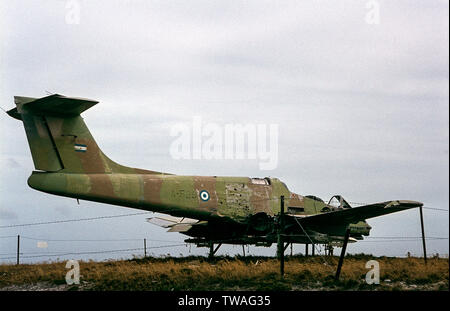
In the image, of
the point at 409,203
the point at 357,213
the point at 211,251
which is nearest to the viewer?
the point at 409,203

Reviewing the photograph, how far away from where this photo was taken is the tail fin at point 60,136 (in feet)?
62.0

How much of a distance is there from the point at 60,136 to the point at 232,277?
315 inches

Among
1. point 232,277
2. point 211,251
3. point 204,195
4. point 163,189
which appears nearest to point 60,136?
point 163,189

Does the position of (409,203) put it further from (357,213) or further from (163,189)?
(163,189)

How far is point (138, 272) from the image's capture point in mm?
18812

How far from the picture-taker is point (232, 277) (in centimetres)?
1731

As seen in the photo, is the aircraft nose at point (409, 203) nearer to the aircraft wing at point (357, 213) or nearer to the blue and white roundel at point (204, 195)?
the aircraft wing at point (357, 213)

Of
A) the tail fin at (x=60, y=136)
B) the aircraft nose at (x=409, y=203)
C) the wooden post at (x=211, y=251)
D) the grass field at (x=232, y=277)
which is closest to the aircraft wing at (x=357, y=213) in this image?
the aircraft nose at (x=409, y=203)

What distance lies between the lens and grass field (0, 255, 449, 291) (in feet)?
53.3

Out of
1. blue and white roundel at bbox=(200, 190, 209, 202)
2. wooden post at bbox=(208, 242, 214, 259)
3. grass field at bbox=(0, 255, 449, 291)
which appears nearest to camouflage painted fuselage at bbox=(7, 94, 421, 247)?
blue and white roundel at bbox=(200, 190, 209, 202)

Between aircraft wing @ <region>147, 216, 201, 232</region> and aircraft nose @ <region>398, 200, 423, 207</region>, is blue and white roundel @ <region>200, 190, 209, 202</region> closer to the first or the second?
aircraft wing @ <region>147, 216, 201, 232</region>

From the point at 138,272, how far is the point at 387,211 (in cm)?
991
